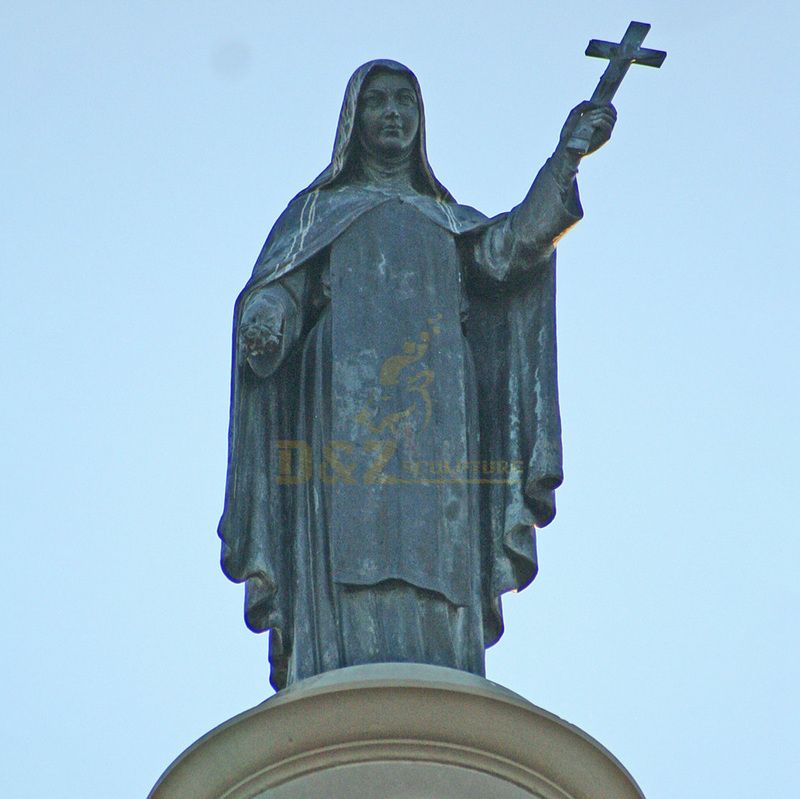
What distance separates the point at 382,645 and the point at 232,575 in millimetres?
1004

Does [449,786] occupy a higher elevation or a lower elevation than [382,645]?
lower

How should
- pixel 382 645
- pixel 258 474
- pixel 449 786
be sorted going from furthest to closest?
pixel 258 474 → pixel 382 645 → pixel 449 786

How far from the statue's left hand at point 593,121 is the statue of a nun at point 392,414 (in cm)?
1

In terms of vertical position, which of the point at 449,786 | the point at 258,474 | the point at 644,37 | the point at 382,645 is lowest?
the point at 449,786

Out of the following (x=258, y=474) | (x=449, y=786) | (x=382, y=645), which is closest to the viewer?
(x=449, y=786)

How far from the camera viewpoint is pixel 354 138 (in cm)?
1299

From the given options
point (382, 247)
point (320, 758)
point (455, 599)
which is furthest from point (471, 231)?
point (320, 758)

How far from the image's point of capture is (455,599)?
455 inches

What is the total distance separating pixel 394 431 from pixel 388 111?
1914mm

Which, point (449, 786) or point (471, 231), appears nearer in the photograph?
point (449, 786)

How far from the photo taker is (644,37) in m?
12.3

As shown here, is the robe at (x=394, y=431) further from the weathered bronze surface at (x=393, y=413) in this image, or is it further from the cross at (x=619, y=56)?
the cross at (x=619, y=56)

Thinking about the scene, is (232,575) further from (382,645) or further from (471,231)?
(471,231)

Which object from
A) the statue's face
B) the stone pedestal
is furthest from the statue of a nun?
the stone pedestal
